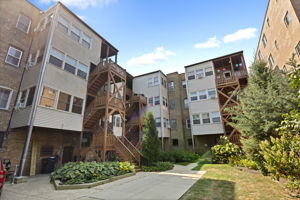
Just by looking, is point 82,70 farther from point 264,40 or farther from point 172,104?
point 264,40

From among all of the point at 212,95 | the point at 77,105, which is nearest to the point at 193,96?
the point at 212,95

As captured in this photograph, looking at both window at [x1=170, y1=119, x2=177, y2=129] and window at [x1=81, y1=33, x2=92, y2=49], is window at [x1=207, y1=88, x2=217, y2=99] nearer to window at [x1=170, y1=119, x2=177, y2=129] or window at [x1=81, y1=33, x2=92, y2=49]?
window at [x1=170, y1=119, x2=177, y2=129]

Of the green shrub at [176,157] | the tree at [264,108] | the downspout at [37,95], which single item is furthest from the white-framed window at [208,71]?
the downspout at [37,95]

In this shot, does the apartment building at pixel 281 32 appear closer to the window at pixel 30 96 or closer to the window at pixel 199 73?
the window at pixel 199 73

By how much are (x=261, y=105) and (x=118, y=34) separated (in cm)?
1192

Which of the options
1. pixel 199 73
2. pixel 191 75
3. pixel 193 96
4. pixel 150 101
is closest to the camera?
pixel 193 96

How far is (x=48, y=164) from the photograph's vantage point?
1169 centimetres

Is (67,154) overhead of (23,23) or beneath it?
beneath

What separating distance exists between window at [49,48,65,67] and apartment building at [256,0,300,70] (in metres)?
18.6

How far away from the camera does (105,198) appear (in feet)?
18.2

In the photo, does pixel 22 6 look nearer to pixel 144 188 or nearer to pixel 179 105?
pixel 144 188

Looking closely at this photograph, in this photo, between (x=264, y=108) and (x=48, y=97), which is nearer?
(x=264, y=108)

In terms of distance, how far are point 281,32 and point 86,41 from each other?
18808mm

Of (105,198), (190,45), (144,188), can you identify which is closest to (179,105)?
(190,45)
